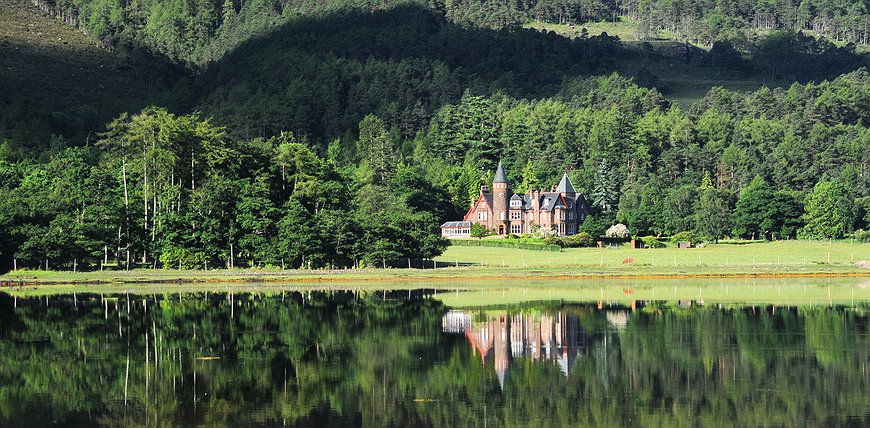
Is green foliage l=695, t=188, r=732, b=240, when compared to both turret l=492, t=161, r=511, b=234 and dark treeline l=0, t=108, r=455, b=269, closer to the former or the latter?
turret l=492, t=161, r=511, b=234

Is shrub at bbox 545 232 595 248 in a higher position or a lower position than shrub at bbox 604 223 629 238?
lower

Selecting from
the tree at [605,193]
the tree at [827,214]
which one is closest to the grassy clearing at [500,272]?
A: the tree at [827,214]

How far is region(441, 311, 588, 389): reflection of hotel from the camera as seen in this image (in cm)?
4237

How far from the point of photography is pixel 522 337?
48.0 meters

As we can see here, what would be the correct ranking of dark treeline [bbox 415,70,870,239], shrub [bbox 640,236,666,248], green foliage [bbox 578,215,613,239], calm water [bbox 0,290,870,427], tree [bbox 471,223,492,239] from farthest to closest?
tree [bbox 471,223,492,239] < dark treeline [bbox 415,70,870,239] < green foliage [bbox 578,215,613,239] < shrub [bbox 640,236,666,248] < calm water [bbox 0,290,870,427]

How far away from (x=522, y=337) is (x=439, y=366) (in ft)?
27.3

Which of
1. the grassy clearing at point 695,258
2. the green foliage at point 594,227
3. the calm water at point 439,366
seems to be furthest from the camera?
the green foliage at point 594,227

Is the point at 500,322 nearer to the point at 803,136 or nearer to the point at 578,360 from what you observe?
the point at 578,360

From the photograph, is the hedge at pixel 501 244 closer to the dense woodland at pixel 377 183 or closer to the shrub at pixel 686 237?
the dense woodland at pixel 377 183

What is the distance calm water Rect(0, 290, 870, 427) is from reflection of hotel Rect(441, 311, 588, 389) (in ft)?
0.40

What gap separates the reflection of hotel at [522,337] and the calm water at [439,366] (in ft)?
0.40

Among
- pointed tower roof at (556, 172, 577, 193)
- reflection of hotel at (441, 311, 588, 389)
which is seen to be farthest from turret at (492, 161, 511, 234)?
reflection of hotel at (441, 311, 588, 389)

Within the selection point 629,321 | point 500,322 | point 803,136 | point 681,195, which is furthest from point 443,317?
point 803,136

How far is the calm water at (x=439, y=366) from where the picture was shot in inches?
1267
